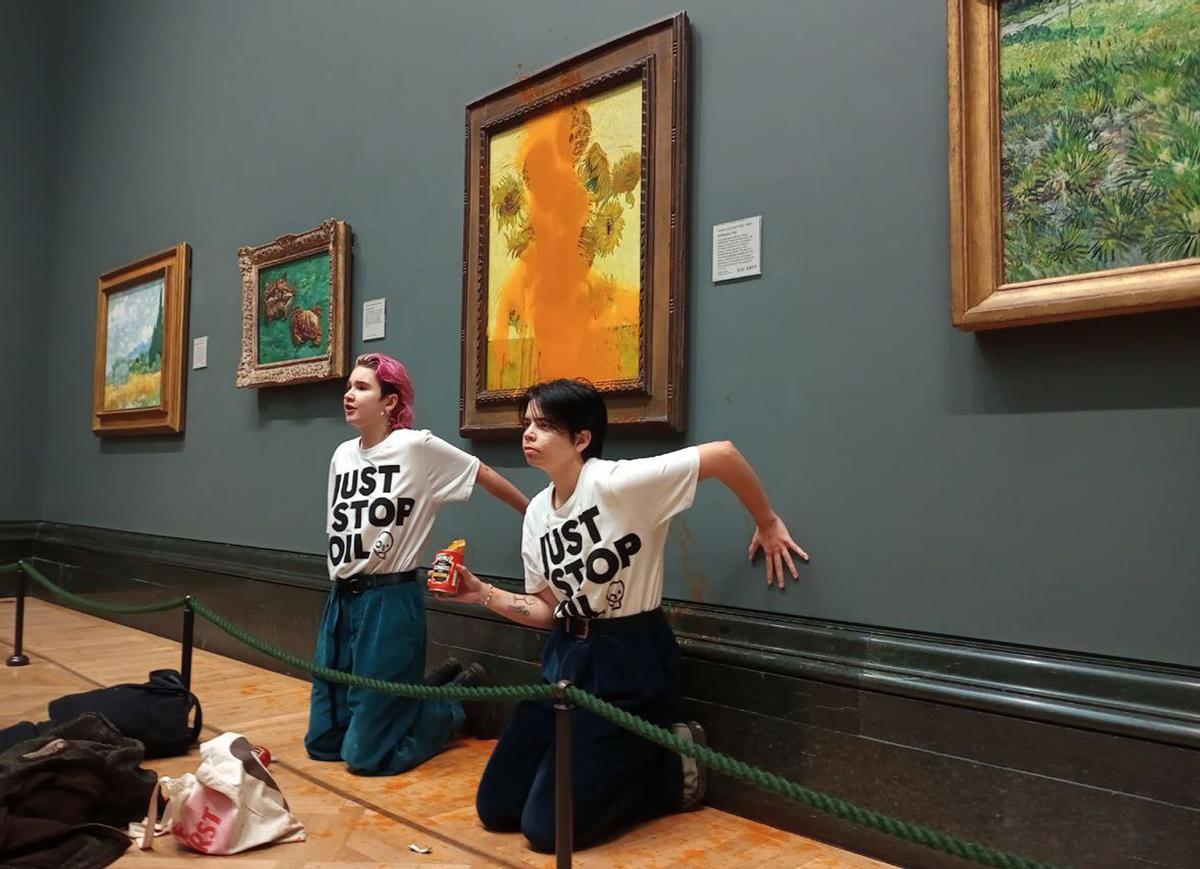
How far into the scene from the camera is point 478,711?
4082 millimetres

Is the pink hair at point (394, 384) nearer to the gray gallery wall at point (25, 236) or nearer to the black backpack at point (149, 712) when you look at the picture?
the black backpack at point (149, 712)

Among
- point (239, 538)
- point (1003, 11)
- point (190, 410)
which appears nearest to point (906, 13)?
point (1003, 11)

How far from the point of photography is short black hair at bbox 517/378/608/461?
119 inches

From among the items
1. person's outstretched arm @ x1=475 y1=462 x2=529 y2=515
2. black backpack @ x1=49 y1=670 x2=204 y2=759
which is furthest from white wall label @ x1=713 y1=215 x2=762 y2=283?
black backpack @ x1=49 y1=670 x2=204 y2=759

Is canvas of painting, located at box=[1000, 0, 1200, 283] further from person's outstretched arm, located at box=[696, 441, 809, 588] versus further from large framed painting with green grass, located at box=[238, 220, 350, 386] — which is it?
large framed painting with green grass, located at box=[238, 220, 350, 386]

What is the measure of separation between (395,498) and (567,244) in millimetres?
1251

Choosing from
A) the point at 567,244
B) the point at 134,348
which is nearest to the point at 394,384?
the point at 567,244

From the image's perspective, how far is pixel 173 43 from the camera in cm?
696

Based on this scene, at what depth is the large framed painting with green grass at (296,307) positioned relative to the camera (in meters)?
5.04

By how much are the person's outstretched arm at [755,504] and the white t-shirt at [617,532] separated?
0.06m

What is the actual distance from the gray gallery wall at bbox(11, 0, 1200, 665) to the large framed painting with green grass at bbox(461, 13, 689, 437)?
4.6 inches

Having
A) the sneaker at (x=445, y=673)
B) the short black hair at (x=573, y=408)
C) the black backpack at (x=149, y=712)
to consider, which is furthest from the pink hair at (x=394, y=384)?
the black backpack at (x=149, y=712)

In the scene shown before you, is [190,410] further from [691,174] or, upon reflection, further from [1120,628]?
[1120,628]

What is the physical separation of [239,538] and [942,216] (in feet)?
15.5
